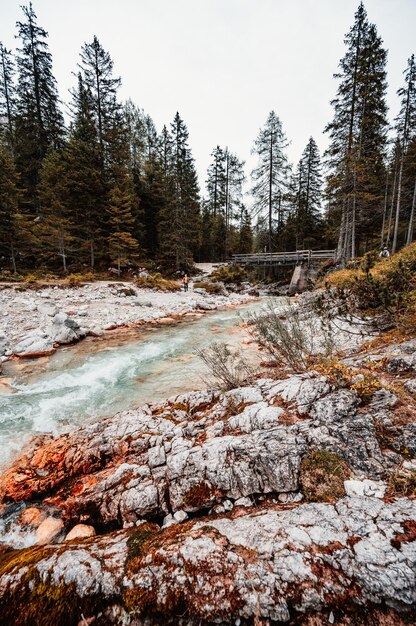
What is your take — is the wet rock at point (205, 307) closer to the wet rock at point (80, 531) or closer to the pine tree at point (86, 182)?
the pine tree at point (86, 182)

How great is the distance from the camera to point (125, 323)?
440 inches

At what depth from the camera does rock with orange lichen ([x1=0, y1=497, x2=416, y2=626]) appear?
1.42 m

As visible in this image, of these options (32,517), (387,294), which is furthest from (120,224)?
(32,517)

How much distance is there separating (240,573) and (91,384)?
17.6 ft

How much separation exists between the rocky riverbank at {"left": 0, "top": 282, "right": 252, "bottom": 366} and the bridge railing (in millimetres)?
9136

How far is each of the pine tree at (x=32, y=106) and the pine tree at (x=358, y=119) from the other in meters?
26.0

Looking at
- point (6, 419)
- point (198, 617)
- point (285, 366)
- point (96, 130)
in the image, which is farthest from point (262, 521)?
point (96, 130)

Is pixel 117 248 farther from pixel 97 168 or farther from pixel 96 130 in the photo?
pixel 96 130

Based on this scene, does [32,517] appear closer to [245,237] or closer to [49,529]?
[49,529]

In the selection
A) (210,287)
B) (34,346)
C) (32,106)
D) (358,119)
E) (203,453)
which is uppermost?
(32,106)

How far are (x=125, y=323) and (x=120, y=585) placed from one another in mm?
10105

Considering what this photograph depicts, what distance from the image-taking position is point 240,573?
1595mm

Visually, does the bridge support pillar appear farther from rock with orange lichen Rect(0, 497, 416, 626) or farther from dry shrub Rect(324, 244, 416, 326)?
rock with orange lichen Rect(0, 497, 416, 626)

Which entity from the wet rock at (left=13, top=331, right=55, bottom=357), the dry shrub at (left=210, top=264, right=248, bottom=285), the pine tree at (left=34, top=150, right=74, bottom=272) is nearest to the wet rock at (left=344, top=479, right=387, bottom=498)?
the wet rock at (left=13, top=331, right=55, bottom=357)
